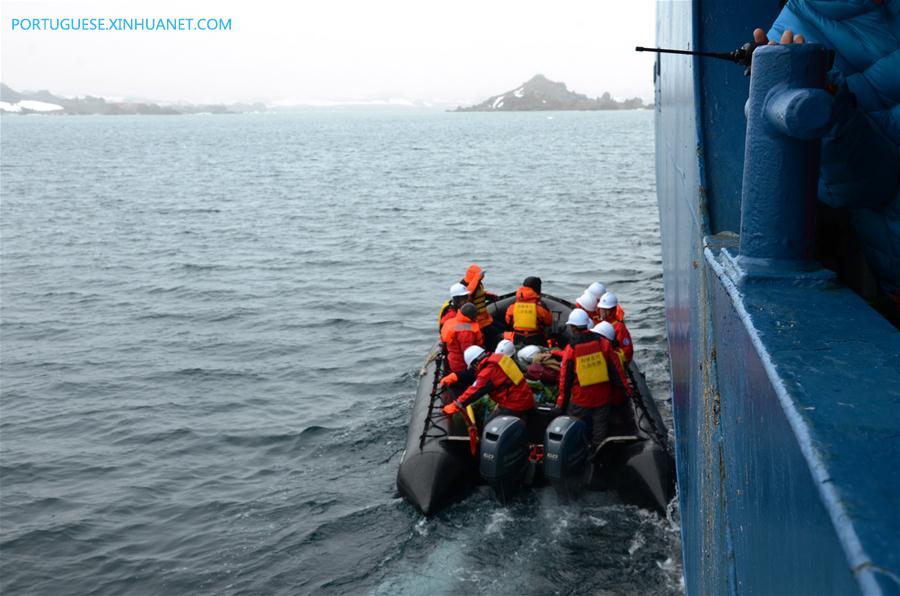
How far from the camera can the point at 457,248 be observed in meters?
30.2

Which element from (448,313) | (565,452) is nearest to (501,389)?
(565,452)

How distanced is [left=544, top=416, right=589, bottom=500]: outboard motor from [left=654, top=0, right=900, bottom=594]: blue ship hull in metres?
4.03

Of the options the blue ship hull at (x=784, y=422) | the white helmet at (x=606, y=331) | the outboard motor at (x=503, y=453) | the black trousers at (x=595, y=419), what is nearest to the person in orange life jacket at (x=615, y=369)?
the white helmet at (x=606, y=331)

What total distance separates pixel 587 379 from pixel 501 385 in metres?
0.98

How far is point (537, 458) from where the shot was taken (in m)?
9.48

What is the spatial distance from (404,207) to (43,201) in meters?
19.5

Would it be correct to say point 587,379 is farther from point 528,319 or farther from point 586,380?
point 528,319

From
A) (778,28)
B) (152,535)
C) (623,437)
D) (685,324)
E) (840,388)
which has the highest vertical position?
(778,28)

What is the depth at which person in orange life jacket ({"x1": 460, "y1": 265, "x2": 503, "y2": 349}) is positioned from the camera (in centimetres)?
1234

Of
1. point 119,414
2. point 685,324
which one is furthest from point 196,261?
point 685,324

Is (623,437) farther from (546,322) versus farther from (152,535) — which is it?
(152,535)

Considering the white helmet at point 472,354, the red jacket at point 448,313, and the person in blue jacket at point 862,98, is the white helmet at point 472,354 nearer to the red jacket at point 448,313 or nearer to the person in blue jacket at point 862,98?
the red jacket at point 448,313

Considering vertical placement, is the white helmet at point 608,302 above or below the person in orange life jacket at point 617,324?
above

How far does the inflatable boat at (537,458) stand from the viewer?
879 centimetres
